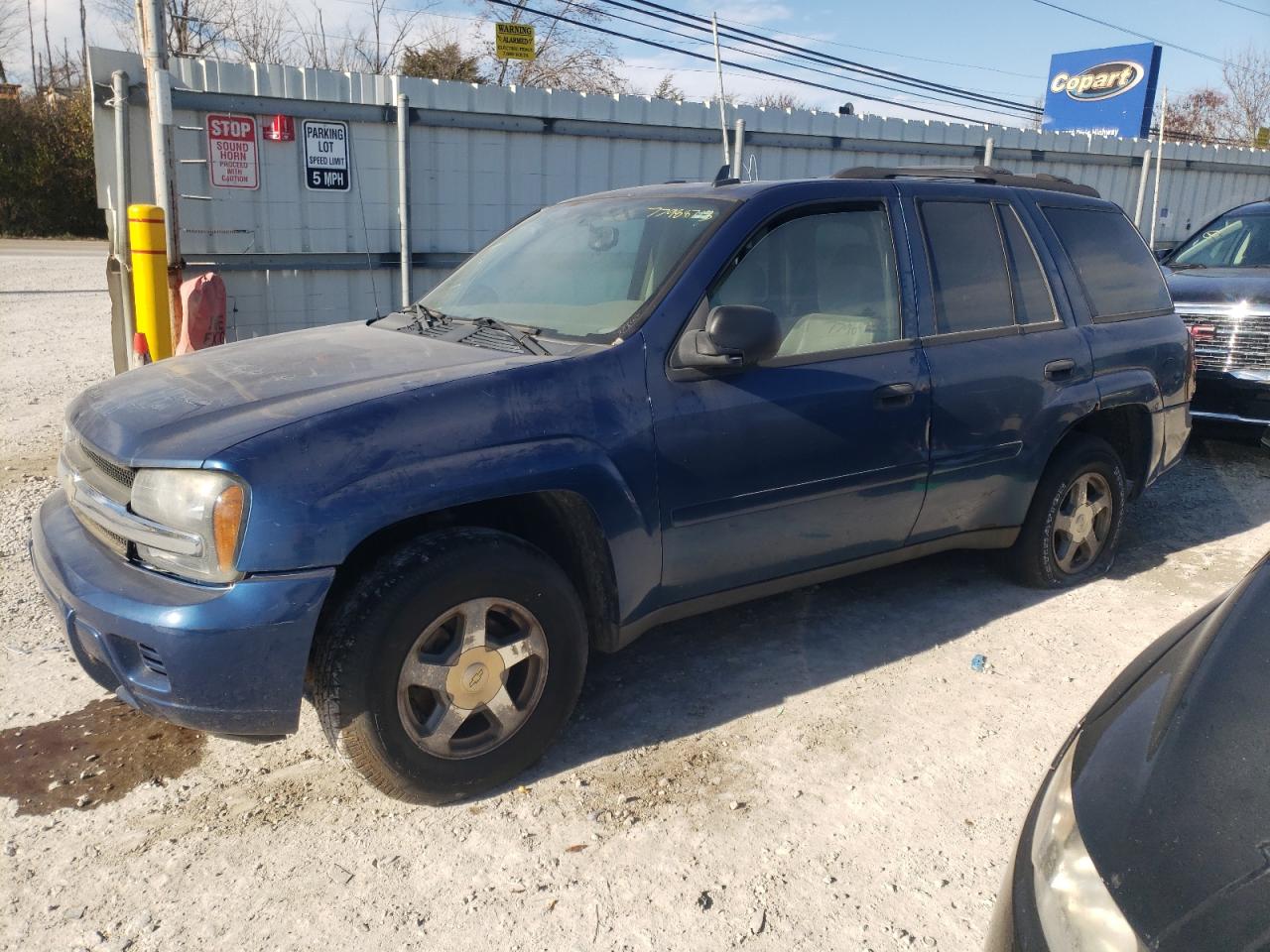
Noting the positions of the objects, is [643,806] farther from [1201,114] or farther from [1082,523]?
[1201,114]

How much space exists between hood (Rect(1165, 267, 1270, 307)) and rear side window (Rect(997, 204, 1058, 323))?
3.53m

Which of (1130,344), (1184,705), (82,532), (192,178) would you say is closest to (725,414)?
(1184,705)

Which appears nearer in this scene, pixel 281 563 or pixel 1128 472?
pixel 281 563

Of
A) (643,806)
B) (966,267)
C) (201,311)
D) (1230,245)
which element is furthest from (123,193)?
(1230,245)

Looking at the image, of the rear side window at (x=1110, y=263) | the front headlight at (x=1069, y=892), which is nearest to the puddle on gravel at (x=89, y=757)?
the front headlight at (x=1069, y=892)

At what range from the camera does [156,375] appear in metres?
3.34

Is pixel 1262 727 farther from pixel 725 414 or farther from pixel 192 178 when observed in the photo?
pixel 192 178

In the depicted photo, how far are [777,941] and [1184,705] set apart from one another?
115cm

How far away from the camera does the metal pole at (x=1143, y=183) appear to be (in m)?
14.5

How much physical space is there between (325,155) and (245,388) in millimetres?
5565

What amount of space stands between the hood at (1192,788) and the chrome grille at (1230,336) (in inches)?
232

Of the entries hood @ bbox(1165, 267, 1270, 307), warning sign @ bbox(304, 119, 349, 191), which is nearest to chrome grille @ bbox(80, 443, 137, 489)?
warning sign @ bbox(304, 119, 349, 191)

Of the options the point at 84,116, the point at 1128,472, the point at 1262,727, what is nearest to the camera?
the point at 1262,727

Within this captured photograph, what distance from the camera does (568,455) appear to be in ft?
9.81
